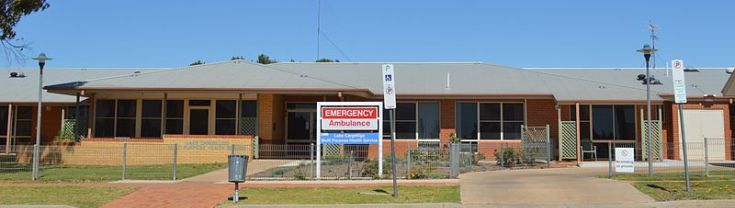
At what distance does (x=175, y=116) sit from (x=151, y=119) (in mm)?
1041

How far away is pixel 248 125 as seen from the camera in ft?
85.7

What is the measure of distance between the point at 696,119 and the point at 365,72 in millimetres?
14235

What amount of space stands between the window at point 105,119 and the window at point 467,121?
13.8 meters

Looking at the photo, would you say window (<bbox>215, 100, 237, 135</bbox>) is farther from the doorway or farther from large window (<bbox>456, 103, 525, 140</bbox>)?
large window (<bbox>456, 103, 525, 140</bbox>)

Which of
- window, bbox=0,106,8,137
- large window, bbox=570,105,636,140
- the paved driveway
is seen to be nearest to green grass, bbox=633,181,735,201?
the paved driveway

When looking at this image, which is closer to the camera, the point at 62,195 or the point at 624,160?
the point at 62,195

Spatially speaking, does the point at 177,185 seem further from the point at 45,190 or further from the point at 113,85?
the point at 113,85

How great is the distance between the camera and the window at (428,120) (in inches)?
1094

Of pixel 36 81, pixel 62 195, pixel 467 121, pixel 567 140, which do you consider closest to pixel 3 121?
pixel 36 81

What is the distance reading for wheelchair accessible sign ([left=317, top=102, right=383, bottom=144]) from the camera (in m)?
18.0

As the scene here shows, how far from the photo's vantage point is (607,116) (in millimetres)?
26984

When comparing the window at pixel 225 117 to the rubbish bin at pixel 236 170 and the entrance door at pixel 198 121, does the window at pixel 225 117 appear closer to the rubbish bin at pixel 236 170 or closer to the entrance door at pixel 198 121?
the entrance door at pixel 198 121

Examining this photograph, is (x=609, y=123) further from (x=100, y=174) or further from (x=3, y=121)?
(x=3, y=121)

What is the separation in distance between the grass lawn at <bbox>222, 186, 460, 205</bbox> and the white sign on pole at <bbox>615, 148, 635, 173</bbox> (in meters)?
→ 5.33
